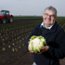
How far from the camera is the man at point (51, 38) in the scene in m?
4.12

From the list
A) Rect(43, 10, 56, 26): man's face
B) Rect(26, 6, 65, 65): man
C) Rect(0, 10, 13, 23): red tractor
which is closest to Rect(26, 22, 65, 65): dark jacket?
Rect(26, 6, 65, 65): man

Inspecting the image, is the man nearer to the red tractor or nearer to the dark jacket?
the dark jacket

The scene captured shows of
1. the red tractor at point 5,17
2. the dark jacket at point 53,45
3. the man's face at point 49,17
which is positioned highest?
the man's face at point 49,17

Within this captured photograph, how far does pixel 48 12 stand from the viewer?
163 inches

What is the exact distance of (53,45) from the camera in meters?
4.17

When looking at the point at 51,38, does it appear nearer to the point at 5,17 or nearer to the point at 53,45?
the point at 53,45

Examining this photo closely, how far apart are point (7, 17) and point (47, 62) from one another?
32.0m

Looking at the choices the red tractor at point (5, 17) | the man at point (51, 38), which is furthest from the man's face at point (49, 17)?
the red tractor at point (5, 17)

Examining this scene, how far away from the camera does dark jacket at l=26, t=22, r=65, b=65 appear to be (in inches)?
163

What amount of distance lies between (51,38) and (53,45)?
0.09 metres

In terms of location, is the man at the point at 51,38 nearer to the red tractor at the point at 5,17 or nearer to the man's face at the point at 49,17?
the man's face at the point at 49,17

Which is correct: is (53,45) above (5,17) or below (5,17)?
above

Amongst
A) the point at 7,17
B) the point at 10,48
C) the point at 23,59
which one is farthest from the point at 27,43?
the point at 7,17

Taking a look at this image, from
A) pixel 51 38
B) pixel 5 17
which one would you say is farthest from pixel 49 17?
pixel 5 17
